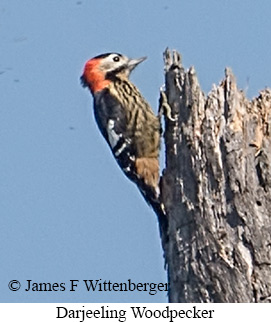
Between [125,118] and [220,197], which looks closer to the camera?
[220,197]

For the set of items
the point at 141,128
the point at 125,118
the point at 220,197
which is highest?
the point at 125,118

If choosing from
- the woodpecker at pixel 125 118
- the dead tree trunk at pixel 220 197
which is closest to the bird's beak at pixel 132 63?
the woodpecker at pixel 125 118

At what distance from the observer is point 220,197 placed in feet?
20.5

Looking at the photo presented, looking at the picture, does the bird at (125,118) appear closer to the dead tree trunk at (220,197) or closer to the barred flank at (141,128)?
the barred flank at (141,128)

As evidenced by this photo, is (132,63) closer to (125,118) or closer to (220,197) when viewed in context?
(125,118)

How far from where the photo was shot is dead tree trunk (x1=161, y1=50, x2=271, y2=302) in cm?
608

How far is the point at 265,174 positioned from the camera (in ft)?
20.5

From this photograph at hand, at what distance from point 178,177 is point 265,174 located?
606mm

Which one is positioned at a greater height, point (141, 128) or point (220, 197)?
point (141, 128)

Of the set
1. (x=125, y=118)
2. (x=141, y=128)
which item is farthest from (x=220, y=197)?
(x=125, y=118)

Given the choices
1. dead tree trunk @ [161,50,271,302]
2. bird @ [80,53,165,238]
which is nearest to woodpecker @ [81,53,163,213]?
bird @ [80,53,165,238]

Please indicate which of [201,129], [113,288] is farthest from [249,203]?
[113,288]

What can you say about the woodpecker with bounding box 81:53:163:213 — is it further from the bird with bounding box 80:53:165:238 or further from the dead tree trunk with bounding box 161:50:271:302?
the dead tree trunk with bounding box 161:50:271:302
